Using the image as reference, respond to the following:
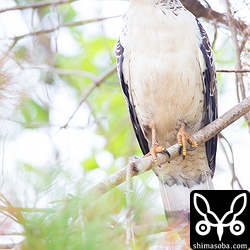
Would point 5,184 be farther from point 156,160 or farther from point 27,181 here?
point 156,160

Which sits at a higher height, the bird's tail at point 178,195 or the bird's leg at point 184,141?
the bird's leg at point 184,141

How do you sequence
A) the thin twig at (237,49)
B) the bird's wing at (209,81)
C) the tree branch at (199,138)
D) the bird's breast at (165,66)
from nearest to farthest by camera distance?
the tree branch at (199,138)
the thin twig at (237,49)
the bird's breast at (165,66)
the bird's wing at (209,81)

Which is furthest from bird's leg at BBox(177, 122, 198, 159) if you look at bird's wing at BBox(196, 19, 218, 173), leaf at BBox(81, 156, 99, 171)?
leaf at BBox(81, 156, 99, 171)

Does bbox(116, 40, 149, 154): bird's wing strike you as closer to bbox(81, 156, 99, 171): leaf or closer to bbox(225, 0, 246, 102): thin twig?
bbox(225, 0, 246, 102): thin twig

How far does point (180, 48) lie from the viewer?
3.83 metres

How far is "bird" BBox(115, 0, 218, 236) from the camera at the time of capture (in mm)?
3828

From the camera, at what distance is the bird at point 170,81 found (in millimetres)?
3828

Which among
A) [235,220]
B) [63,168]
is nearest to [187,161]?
[235,220]

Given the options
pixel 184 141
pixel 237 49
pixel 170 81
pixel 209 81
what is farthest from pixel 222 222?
pixel 209 81

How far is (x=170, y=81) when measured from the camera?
12.7 ft

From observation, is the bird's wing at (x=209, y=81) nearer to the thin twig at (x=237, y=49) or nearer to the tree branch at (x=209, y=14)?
the tree branch at (x=209, y=14)

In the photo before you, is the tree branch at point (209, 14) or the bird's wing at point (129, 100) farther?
the bird's wing at point (129, 100)

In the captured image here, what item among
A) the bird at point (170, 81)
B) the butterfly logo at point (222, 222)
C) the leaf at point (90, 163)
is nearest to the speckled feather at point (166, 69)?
the bird at point (170, 81)

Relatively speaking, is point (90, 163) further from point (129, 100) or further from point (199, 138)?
point (199, 138)
